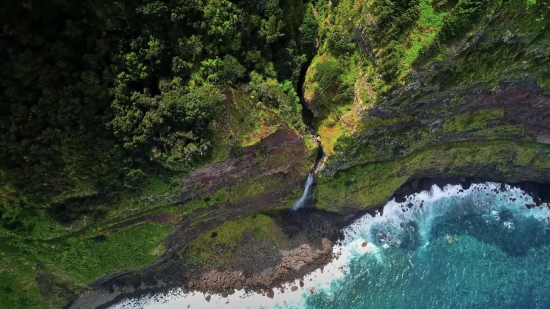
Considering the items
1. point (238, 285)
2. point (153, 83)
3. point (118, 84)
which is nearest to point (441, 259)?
point (238, 285)

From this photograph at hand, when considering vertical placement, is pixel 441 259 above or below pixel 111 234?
below

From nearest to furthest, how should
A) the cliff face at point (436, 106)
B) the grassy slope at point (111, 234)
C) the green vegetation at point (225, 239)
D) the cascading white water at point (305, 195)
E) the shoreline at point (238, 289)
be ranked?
the cliff face at point (436, 106) < the grassy slope at point (111, 234) < the cascading white water at point (305, 195) < the green vegetation at point (225, 239) < the shoreline at point (238, 289)

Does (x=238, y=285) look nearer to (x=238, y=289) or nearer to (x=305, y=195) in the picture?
(x=238, y=289)

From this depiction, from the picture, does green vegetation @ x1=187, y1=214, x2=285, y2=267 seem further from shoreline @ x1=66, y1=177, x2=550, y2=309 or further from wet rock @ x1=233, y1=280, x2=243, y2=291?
wet rock @ x1=233, y1=280, x2=243, y2=291

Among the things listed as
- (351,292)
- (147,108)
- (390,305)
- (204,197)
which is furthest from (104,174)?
(390,305)

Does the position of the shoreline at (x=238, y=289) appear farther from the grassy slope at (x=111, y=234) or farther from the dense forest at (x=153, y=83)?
the dense forest at (x=153, y=83)


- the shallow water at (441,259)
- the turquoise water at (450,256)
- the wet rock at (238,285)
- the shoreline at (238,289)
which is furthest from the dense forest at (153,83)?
the turquoise water at (450,256)

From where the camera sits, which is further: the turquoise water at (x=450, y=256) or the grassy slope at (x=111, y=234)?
the turquoise water at (x=450, y=256)
